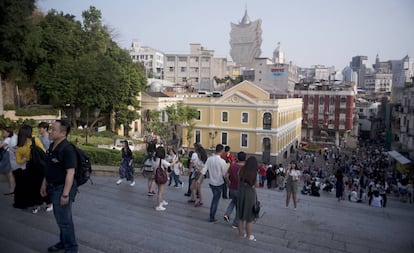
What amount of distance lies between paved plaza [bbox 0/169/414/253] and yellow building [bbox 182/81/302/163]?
2318 cm

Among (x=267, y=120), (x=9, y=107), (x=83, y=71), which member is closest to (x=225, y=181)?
(x=9, y=107)

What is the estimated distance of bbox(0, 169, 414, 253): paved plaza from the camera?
16.3 feet

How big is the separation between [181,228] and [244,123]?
2752 cm

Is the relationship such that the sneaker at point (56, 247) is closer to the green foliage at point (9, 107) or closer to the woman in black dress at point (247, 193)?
the woman in black dress at point (247, 193)

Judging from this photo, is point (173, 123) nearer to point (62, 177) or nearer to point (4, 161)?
point (4, 161)

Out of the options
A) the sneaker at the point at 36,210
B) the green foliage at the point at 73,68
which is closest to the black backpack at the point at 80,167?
the sneaker at the point at 36,210

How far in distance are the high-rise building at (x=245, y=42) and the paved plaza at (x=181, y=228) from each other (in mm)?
88062

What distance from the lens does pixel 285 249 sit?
5352mm

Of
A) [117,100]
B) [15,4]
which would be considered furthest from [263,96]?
[15,4]

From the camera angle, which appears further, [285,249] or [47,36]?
[47,36]

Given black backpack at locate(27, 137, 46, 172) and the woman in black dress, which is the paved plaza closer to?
the woman in black dress

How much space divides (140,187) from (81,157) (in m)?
5.23

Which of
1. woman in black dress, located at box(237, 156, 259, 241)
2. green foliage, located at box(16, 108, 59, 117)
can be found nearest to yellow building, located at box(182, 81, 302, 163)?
green foliage, located at box(16, 108, 59, 117)

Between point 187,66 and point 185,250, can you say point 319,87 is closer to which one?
point 187,66
